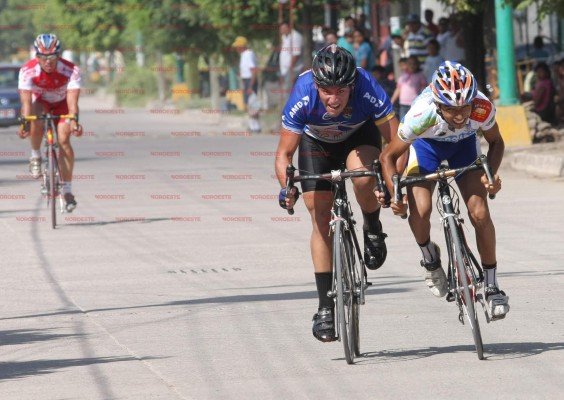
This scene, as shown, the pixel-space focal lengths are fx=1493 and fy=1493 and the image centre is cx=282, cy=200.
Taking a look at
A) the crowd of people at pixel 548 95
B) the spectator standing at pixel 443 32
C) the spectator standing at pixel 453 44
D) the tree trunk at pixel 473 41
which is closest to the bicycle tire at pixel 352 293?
the crowd of people at pixel 548 95

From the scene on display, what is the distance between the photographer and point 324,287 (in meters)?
8.34

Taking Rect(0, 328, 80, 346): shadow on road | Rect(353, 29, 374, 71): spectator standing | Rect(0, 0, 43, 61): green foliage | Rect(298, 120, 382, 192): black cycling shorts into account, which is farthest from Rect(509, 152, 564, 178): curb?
Rect(0, 0, 43, 61): green foliage

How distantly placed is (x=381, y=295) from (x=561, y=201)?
20.7 ft

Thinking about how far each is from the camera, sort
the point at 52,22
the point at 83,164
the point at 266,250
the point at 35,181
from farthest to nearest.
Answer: the point at 52,22, the point at 83,164, the point at 35,181, the point at 266,250

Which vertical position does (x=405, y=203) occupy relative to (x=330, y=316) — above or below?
above

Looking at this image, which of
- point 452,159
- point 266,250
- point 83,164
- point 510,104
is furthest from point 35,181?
point 452,159

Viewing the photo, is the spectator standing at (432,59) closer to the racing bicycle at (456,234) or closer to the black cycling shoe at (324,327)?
the racing bicycle at (456,234)

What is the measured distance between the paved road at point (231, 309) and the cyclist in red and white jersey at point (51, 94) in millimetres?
668

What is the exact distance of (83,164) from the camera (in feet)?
82.8

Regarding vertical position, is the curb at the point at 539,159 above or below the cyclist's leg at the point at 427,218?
below

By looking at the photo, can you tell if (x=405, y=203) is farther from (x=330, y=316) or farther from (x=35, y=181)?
(x=35, y=181)

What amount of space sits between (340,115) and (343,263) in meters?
0.85

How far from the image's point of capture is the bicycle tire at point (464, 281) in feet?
25.6

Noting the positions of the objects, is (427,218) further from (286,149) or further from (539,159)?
(539,159)
